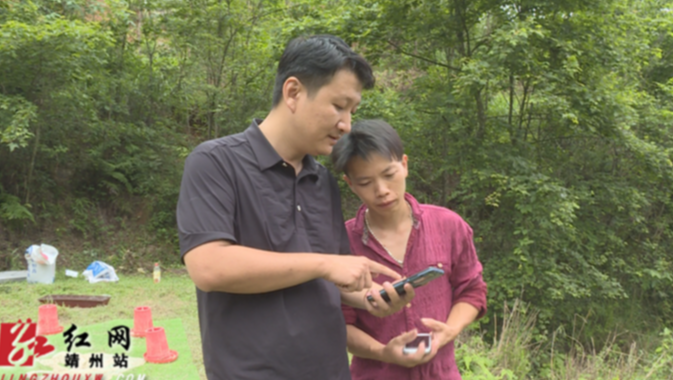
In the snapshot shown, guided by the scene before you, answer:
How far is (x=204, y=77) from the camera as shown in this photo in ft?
37.4

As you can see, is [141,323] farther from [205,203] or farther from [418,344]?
[205,203]

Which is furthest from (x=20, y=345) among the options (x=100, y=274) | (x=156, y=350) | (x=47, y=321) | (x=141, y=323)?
(x=100, y=274)

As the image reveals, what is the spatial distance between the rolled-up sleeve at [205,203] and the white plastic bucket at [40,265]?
763 cm

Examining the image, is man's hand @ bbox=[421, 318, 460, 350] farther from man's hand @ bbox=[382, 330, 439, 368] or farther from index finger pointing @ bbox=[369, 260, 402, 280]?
index finger pointing @ bbox=[369, 260, 402, 280]

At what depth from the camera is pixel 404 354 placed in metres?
1.67

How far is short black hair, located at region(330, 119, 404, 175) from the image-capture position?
1.82 m

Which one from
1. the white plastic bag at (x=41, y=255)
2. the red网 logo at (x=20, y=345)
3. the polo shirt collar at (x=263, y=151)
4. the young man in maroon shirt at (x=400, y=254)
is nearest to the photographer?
the polo shirt collar at (x=263, y=151)

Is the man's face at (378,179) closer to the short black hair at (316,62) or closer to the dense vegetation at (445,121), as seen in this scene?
the short black hair at (316,62)

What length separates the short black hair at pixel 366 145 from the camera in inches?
71.5

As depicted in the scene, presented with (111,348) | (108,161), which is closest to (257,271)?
(111,348)

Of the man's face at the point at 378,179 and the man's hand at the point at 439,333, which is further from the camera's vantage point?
the man's face at the point at 378,179

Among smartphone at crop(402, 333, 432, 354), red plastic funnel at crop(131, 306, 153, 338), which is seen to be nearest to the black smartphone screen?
smartphone at crop(402, 333, 432, 354)

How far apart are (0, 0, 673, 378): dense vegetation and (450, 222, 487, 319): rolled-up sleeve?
5.28m

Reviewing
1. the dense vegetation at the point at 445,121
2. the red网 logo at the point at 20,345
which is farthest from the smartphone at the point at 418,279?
the dense vegetation at the point at 445,121
